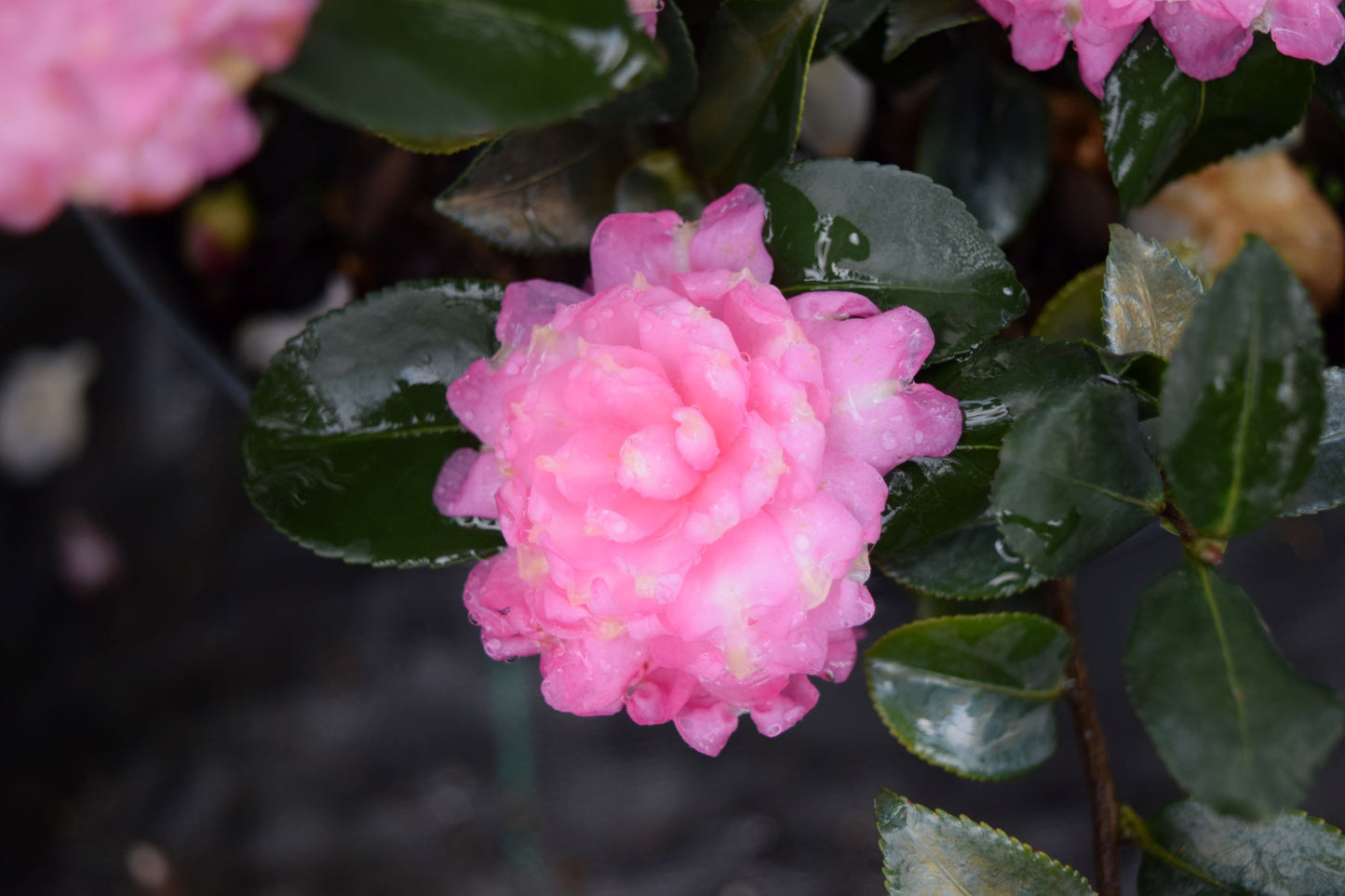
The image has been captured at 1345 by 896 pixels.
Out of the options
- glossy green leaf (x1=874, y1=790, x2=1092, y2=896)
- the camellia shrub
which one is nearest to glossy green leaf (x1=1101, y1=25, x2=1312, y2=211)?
the camellia shrub

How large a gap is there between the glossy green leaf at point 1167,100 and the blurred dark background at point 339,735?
0.42 meters

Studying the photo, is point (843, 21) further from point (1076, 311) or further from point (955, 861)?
point (955, 861)

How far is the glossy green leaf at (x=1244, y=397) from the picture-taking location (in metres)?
0.25

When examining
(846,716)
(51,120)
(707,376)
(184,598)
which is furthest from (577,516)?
(184,598)

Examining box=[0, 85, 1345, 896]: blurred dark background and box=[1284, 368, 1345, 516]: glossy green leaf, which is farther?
box=[0, 85, 1345, 896]: blurred dark background

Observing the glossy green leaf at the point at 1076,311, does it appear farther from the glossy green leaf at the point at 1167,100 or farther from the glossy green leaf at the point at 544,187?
the glossy green leaf at the point at 544,187

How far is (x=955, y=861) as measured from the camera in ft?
1.18

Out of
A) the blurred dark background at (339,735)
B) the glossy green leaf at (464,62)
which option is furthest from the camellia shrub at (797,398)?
the blurred dark background at (339,735)

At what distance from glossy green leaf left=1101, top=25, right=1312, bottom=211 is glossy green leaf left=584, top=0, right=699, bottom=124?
0.14 metres

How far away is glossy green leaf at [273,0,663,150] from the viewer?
8.7 inches

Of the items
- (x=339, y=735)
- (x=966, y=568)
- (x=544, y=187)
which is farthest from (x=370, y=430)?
(x=339, y=735)

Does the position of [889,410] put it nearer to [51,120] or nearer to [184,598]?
[51,120]

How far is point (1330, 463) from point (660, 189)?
0.26 meters

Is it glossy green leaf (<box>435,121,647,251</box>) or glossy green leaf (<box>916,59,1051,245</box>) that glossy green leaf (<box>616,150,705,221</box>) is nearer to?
glossy green leaf (<box>435,121,647,251</box>)
